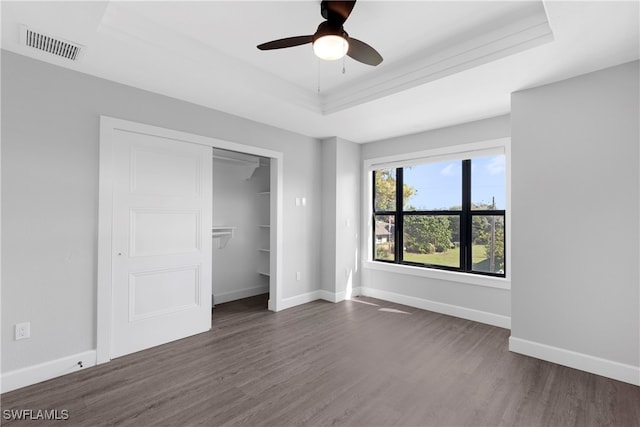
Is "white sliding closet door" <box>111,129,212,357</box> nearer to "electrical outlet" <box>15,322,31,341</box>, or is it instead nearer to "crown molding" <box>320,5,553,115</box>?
"electrical outlet" <box>15,322,31,341</box>

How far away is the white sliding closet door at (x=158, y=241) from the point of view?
2908 mm

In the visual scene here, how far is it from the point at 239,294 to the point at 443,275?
3091mm

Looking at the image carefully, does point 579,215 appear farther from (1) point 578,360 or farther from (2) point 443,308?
(2) point 443,308

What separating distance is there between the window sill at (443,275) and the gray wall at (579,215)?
745 millimetres

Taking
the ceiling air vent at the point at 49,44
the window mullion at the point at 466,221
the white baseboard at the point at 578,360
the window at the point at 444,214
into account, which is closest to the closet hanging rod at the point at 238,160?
the window at the point at 444,214

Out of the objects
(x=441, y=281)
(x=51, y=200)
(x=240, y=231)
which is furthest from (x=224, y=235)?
(x=441, y=281)

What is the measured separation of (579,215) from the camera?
106 inches

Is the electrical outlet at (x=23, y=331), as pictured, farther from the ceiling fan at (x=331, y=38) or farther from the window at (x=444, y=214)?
the window at (x=444, y=214)

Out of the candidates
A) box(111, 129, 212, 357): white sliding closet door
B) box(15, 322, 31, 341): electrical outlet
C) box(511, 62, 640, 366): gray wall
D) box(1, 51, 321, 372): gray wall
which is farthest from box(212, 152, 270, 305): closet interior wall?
box(511, 62, 640, 366): gray wall

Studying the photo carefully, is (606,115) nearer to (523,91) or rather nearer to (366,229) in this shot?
(523,91)

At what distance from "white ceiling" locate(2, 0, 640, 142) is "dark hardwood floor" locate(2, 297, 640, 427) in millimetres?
2518

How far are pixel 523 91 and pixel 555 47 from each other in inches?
29.8

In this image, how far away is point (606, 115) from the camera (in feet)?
8.44

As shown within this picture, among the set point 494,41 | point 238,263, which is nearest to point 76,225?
point 238,263
